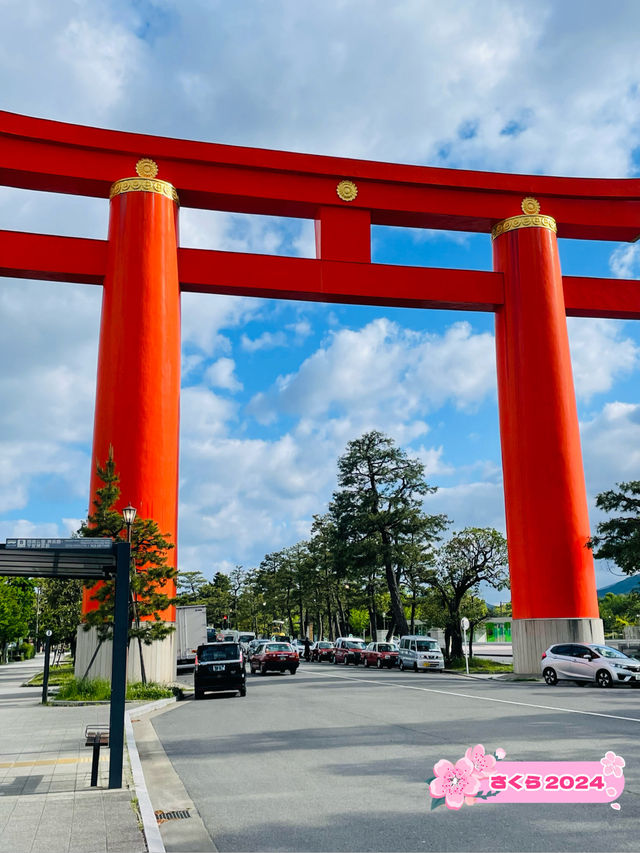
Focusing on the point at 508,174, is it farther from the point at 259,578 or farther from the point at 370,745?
the point at 259,578

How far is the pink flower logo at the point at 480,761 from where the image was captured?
333 inches

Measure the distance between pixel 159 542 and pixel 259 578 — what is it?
240 ft

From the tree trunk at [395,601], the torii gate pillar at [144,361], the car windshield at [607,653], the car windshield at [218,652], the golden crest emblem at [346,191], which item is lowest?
the car windshield at [607,653]

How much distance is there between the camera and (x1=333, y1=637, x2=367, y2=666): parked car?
4603 centimetres

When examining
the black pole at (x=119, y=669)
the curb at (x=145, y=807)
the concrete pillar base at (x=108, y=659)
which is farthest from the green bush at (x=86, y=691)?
the black pole at (x=119, y=669)

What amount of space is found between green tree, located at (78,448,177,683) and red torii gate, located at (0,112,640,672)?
2.85 m

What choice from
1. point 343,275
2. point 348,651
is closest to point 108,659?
point 343,275

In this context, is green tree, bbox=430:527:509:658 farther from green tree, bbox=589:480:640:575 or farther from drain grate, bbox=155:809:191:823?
drain grate, bbox=155:809:191:823

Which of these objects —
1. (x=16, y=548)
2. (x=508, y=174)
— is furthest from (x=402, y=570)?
(x=16, y=548)

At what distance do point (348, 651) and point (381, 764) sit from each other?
3869 centimetres

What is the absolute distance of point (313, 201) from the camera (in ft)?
99.3

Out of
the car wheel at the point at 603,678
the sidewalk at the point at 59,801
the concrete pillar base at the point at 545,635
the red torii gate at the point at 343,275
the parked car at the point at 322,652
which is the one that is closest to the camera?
the sidewalk at the point at 59,801

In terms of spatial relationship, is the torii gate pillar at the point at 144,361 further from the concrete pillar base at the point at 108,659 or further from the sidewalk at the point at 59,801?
the sidewalk at the point at 59,801

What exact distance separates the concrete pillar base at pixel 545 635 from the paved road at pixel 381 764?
28.6 feet
